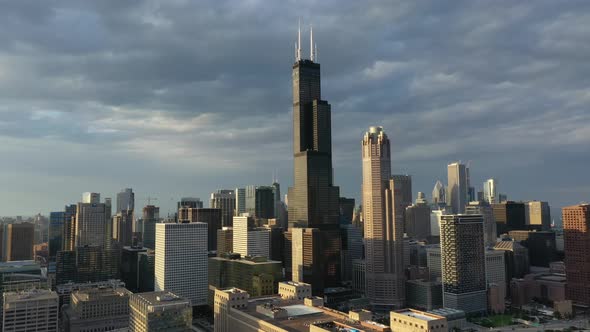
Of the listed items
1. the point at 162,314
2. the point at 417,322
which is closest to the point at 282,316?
the point at 162,314

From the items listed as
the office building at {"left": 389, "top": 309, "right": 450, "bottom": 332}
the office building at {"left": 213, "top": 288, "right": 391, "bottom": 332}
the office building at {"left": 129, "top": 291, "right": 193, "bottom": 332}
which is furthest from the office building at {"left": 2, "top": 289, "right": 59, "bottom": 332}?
the office building at {"left": 389, "top": 309, "right": 450, "bottom": 332}

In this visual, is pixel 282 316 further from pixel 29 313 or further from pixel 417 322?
pixel 29 313

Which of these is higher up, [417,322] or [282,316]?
[417,322]

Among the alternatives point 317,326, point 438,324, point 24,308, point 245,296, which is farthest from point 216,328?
point 438,324

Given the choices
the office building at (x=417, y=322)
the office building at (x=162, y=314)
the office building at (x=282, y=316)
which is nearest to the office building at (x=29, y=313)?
the office building at (x=162, y=314)

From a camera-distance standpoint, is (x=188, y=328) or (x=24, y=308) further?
(x=24, y=308)

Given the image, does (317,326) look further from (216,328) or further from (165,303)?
(216,328)

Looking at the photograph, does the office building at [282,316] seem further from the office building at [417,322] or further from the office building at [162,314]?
the office building at [162,314]
